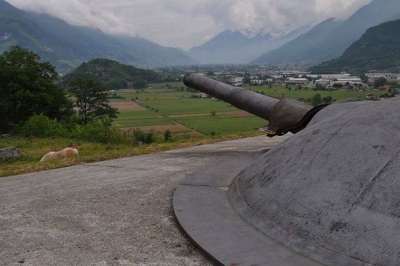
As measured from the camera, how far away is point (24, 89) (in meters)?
22.2

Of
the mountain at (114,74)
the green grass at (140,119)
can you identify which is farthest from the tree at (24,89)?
the mountain at (114,74)

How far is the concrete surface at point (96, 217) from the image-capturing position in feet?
10.0

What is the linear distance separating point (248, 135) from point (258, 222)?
7.16 m

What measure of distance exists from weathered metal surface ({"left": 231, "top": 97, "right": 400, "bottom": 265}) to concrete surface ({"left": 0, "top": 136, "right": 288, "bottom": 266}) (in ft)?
2.44

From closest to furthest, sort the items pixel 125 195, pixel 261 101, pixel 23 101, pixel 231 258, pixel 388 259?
pixel 388 259 < pixel 231 258 < pixel 125 195 < pixel 261 101 < pixel 23 101

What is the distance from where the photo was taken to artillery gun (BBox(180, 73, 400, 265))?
110 inches

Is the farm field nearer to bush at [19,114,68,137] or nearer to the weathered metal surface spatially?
bush at [19,114,68,137]

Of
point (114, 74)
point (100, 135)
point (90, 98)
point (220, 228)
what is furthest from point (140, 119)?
point (114, 74)

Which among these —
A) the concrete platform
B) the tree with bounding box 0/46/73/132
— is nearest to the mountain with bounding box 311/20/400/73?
the tree with bounding box 0/46/73/132

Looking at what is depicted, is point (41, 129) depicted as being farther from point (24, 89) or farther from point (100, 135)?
point (24, 89)

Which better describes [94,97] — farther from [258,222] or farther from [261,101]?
[258,222]

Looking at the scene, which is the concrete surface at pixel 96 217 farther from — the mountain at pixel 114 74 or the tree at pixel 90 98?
the mountain at pixel 114 74

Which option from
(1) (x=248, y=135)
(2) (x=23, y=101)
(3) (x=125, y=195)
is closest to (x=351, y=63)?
(2) (x=23, y=101)

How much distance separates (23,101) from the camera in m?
22.4
